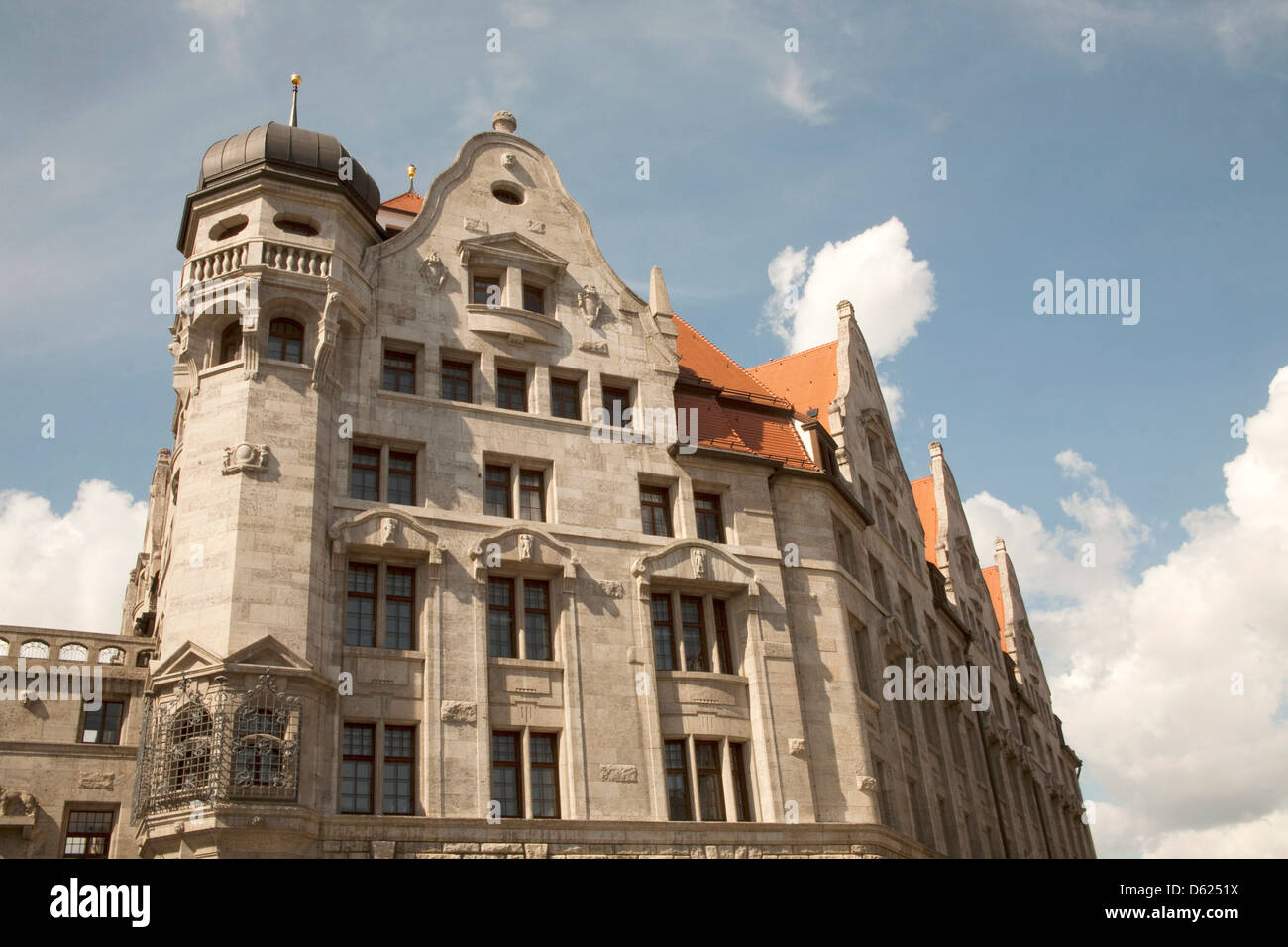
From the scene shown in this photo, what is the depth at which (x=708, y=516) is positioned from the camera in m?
32.9

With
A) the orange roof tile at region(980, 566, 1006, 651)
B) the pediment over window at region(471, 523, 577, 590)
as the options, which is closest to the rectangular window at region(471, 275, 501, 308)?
the pediment over window at region(471, 523, 577, 590)

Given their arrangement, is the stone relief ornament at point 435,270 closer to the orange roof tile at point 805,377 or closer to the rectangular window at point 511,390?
the rectangular window at point 511,390

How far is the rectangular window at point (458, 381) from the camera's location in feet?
102

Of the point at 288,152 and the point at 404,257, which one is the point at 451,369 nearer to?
the point at 404,257

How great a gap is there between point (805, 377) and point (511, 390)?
51.9ft

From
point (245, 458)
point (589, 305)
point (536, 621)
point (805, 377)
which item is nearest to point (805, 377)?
point (805, 377)

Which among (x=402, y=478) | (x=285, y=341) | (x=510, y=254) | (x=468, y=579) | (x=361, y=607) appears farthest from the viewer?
(x=510, y=254)

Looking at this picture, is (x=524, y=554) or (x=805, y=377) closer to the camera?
(x=524, y=554)

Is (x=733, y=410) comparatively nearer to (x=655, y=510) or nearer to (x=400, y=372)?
(x=655, y=510)

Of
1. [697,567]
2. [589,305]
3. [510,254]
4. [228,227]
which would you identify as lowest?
[697,567]

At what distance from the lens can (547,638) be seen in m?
28.8

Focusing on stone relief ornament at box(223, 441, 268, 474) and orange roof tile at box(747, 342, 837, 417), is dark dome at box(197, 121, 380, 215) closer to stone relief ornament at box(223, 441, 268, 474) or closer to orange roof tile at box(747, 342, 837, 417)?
stone relief ornament at box(223, 441, 268, 474)
